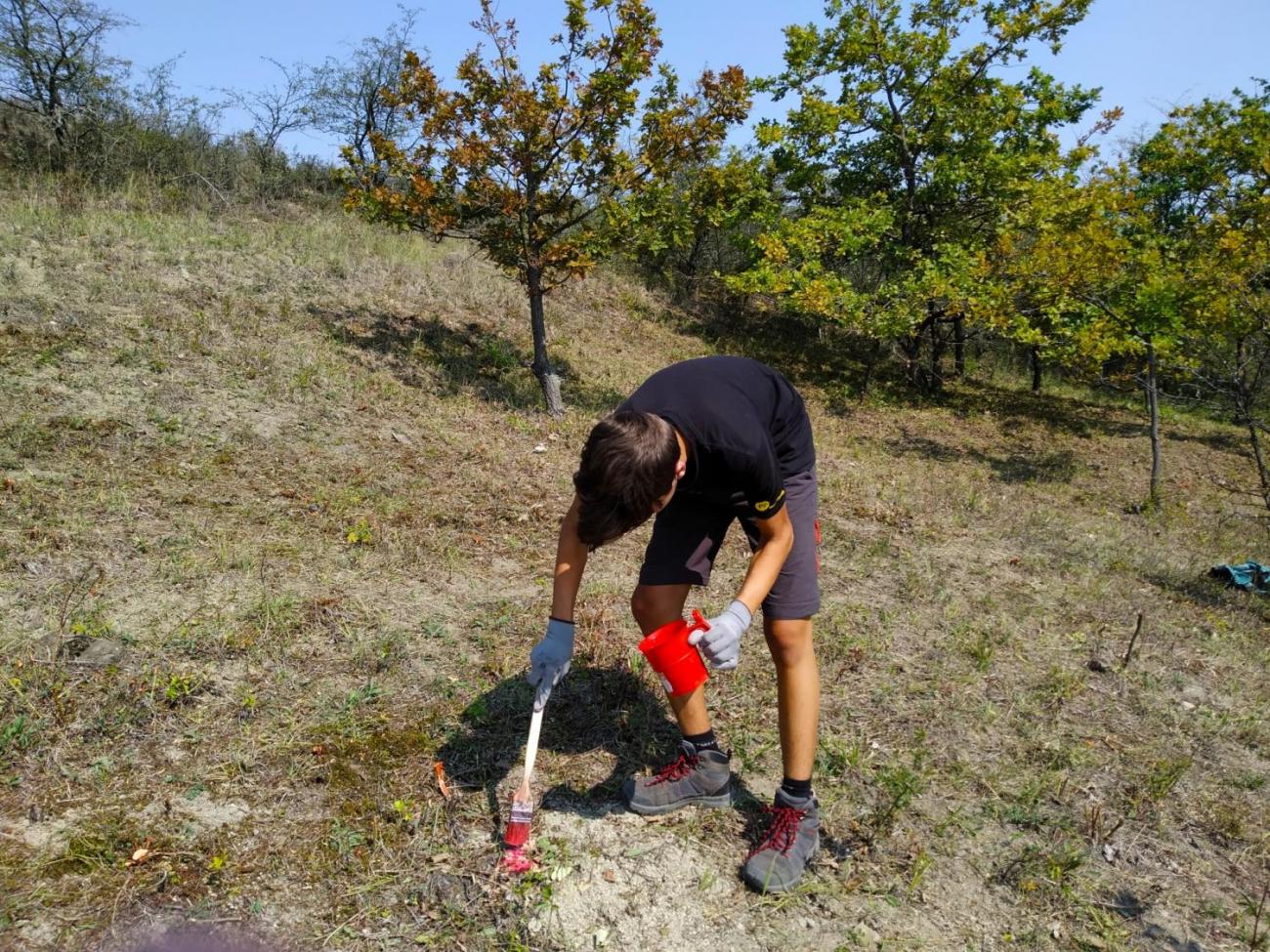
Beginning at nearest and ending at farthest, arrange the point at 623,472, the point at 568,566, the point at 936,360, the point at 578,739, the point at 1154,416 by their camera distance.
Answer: the point at 623,472 < the point at 568,566 < the point at 578,739 < the point at 1154,416 < the point at 936,360

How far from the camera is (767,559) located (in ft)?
7.15

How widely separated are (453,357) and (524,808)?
20.8 ft

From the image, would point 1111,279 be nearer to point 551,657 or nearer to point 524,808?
point 551,657

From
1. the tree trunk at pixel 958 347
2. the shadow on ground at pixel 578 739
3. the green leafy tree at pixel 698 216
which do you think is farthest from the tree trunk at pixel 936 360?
the shadow on ground at pixel 578 739

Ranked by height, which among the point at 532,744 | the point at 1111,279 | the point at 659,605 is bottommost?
the point at 532,744

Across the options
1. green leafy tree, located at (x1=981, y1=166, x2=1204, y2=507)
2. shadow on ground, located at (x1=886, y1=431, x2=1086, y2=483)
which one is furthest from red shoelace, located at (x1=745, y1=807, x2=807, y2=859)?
shadow on ground, located at (x1=886, y1=431, x2=1086, y2=483)

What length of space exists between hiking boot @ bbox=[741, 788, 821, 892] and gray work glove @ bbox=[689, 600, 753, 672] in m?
0.68

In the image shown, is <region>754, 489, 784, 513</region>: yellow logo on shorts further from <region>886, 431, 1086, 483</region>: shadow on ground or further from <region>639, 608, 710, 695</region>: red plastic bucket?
<region>886, 431, 1086, 483</region>: shadow on ground

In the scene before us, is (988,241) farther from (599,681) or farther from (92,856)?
(92,856)

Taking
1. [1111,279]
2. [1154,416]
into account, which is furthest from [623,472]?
[1154,416]

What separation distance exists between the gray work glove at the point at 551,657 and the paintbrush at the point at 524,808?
0.10m

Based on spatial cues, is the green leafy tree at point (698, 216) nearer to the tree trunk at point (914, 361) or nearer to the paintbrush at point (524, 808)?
the tree trunk at point (914, 361)

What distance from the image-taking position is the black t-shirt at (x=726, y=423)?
6.67 feet

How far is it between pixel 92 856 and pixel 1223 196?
10.6 metres
